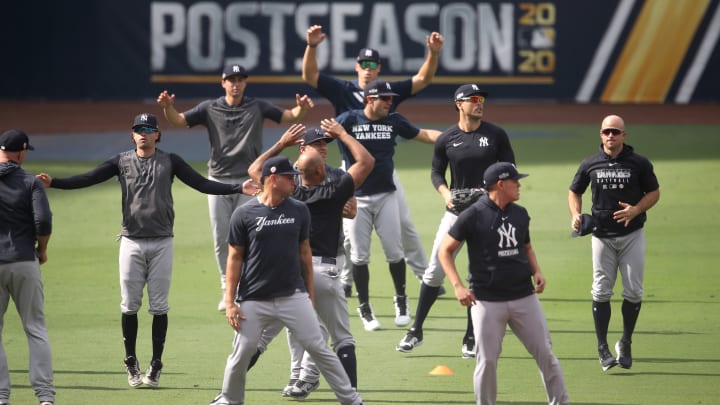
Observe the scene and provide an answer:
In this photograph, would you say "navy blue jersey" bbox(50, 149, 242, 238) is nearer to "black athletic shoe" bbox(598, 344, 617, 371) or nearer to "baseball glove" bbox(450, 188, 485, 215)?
"baseball glove" bbox(450, 188, 485, 215)

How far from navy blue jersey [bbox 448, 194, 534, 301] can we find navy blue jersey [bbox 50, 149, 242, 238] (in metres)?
2.46

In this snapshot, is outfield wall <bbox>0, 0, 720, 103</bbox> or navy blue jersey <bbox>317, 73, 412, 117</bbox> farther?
outfield wall <bbox>0, 0, 720, 103</bbox>

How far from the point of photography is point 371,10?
29.1 metres

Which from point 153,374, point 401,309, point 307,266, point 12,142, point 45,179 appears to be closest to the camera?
point 307,266

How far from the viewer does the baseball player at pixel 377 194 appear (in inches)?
481

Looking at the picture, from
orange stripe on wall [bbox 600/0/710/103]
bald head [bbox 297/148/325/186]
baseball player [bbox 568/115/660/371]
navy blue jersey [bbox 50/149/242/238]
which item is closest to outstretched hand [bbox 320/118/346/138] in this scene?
bald head [bbox 297/148/325/186]

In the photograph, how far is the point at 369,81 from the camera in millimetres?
13305

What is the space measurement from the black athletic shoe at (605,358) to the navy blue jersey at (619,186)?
102cm

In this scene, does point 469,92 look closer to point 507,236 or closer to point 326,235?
point 326,235

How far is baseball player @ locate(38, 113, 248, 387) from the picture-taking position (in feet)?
34.3

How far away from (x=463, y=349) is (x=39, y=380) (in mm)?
4057

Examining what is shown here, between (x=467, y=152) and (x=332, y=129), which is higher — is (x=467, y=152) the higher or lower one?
the lower one

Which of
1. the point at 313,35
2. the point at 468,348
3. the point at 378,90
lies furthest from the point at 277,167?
the point at 313,35

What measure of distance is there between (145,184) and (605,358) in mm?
4361
